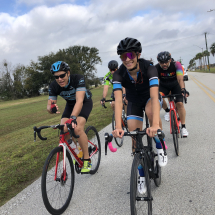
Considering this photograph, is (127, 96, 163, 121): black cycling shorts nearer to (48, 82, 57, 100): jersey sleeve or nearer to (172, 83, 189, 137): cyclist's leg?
(48, 82, 57, 100): jersey sleeve

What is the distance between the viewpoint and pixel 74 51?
79562 millimetres

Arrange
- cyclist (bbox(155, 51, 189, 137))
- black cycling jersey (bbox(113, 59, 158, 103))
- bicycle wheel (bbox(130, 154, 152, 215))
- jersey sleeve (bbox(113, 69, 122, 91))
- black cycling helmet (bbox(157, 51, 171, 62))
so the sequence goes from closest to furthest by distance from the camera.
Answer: bicycle wheel (bbox(130, 154, 152, 215))
black cycling jersey (bbox(113, 59, 158, 103))
jersey sleeve (bbox(113, 69, 122, 91))
black cycling helmet (bbox(157, 51, 171, 62))
cyclist (bbox(155, 51, 189, 137))

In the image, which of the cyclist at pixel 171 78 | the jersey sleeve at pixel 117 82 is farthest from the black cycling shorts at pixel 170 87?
the jersey sleeve at pixel 117 82

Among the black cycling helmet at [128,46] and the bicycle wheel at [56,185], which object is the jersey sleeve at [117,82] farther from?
the bicycle wheel at [56,185]

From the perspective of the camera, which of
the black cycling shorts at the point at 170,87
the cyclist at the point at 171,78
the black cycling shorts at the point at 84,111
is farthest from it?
the black cycling shorts at the point at 170,87

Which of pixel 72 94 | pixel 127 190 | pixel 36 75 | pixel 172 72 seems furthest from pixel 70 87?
pixel 36 75

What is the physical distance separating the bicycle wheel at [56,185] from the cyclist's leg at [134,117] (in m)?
1.06

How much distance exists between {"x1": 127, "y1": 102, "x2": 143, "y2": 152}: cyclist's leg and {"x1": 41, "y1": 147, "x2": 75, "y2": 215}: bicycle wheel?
1057mm

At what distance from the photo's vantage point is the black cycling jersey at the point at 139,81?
287cm

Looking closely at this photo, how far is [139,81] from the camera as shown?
3.18m

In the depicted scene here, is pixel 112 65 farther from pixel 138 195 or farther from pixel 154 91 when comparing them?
pixel 138 195

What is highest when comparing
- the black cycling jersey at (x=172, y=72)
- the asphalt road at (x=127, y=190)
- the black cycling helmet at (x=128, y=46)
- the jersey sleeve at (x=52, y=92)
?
the black cycling helmet at (x=128, y=46)

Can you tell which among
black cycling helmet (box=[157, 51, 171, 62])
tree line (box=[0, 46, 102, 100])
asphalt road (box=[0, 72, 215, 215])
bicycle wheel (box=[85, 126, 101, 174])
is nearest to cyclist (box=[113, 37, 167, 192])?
asphalt road (box=[0, 72, 215, 215])

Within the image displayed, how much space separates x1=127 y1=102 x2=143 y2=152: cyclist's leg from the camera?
3.29m
